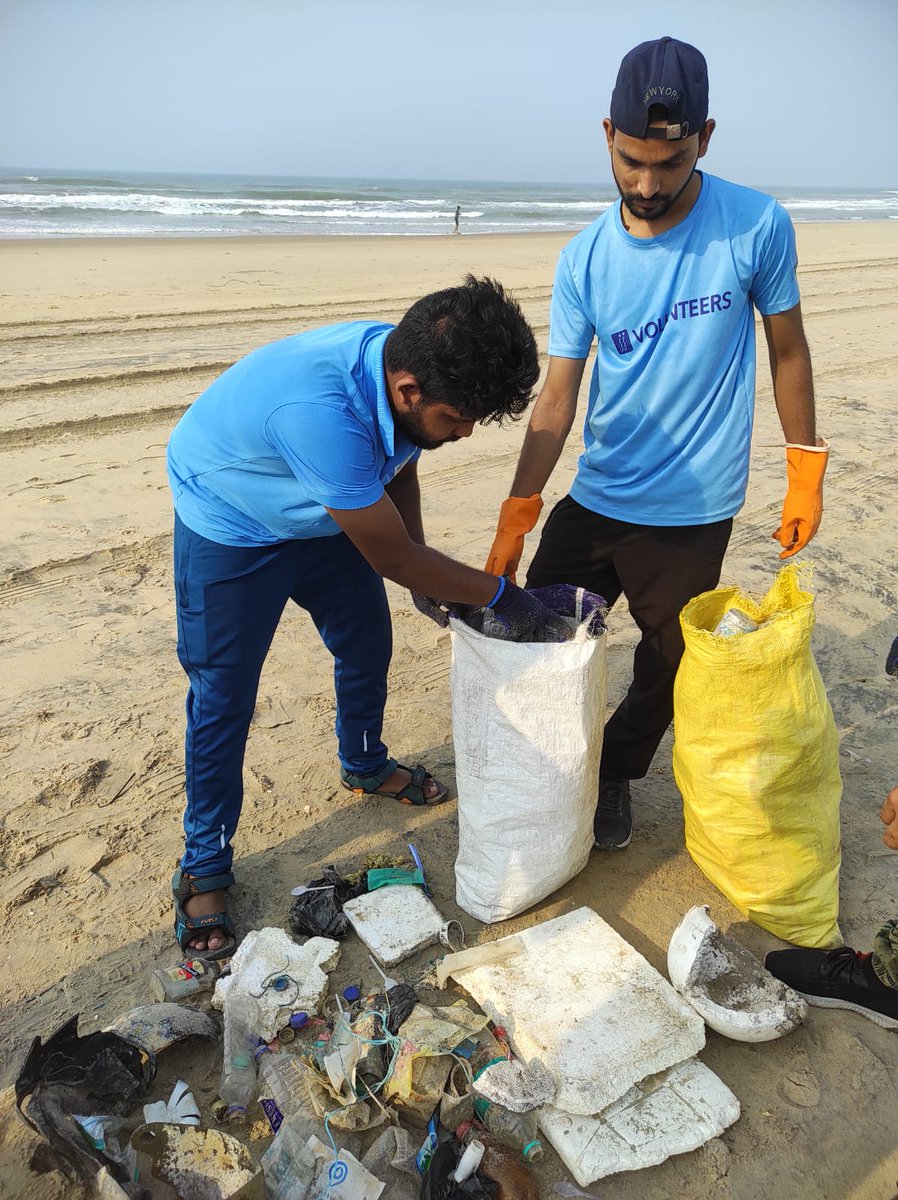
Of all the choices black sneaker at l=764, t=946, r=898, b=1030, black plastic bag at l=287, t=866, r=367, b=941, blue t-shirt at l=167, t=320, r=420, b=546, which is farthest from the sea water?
black sneaker at l=764, t=946, r=898, b=1030

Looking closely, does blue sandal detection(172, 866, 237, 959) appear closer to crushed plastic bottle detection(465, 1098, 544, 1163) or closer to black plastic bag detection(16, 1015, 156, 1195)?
black plastic bag detection(16, 1015, 156, 1195)

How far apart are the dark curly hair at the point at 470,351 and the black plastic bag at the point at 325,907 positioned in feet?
4.35

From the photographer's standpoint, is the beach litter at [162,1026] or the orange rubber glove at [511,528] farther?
the orange rubber glove at [511,528]

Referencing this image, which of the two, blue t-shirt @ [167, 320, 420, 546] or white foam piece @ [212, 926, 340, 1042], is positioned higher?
blue t-shirt @ [167, 320, 420, 546]

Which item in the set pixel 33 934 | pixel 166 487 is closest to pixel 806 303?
pixel 166 487

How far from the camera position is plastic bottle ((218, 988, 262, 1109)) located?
5.90 ft

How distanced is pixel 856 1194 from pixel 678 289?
6.39ft

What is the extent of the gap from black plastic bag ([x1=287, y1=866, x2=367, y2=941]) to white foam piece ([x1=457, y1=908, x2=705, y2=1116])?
39 centimetres

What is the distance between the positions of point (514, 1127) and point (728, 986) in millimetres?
592

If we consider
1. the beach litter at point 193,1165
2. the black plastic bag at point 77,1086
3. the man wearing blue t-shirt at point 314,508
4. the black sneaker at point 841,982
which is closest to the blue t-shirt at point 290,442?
the man wearing blue t-shirt at point 314,508

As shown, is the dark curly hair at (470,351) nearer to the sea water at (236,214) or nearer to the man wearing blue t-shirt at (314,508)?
the man wearing blue t-shirt at (314,508)

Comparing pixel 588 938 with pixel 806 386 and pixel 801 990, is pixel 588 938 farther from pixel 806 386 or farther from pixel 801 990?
pixel 806 386

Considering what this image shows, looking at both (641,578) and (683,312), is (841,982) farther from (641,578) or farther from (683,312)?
(683,312)

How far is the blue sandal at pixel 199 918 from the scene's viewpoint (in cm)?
215
